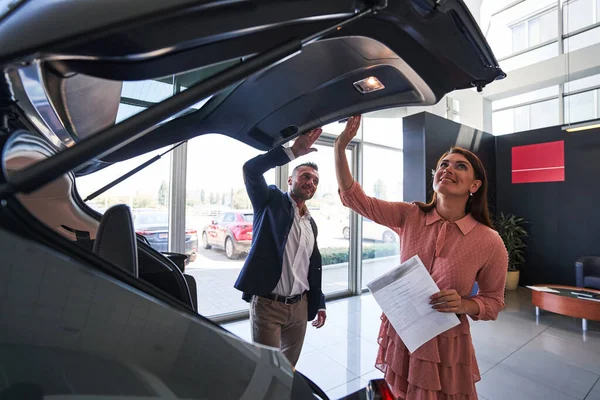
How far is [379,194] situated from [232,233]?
3296 mm

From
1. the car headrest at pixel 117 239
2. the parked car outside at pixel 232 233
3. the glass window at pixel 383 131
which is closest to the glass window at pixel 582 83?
the glass window at pixel 383 131

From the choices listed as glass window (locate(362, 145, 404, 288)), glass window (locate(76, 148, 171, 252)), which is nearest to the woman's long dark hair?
glass window (locate(76, 148, 171, 252))

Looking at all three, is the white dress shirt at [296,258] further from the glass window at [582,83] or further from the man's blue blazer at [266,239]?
the glass window at [582,83]

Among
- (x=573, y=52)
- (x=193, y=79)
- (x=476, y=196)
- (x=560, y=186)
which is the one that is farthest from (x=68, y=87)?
(x=573, y=52)

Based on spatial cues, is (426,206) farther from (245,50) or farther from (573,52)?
(573,52)

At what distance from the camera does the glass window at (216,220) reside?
384 centimetres

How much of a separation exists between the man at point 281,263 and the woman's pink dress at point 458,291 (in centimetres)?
80

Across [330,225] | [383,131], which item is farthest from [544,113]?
[330,225]

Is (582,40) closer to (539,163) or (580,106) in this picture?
(580,106)

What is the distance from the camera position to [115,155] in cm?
97

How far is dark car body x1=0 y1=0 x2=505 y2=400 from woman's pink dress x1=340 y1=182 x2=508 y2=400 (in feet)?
2.84

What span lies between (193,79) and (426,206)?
4.14 ft

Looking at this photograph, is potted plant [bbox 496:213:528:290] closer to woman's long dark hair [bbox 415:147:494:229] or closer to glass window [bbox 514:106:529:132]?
glass window [bbox 514:106:529:132]

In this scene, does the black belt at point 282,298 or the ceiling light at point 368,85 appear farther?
the black belt at point 282,298
